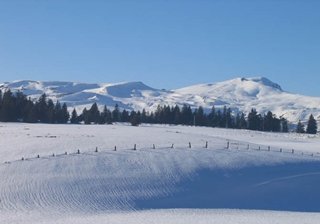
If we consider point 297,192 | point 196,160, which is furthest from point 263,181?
point 196,160

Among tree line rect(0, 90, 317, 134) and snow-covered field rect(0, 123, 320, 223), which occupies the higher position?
tree line rect(0, 90, 317, 134)

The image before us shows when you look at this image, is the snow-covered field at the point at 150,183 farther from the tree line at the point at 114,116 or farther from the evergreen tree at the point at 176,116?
the evergreen tree at the point at 176,116

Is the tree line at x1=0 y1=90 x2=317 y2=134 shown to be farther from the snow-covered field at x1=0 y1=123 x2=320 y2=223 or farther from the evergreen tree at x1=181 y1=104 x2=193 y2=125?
the snow-covered field at x1=0 y1=123 x2=320 y2=223

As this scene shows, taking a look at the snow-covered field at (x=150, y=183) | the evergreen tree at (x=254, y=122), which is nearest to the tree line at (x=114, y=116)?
the evergreen tree at (x=254, y=122)

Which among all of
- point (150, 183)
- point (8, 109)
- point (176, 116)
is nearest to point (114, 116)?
point (176, 116)

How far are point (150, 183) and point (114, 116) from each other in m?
107

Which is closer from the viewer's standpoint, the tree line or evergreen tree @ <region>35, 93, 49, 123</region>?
the tree line

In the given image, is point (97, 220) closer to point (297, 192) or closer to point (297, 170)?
point (297, 192)

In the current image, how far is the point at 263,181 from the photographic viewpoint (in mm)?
52156

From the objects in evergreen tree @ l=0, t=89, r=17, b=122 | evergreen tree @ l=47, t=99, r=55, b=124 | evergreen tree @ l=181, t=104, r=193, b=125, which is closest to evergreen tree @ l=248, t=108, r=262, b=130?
evergreen tree @ l=181, t=104, r=193, b=125

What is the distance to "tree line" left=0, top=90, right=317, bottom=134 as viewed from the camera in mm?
119938

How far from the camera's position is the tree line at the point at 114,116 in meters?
120

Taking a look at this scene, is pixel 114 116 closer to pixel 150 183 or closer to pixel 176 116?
pixel 176 116

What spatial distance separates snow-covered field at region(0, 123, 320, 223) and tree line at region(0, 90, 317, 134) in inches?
2255
